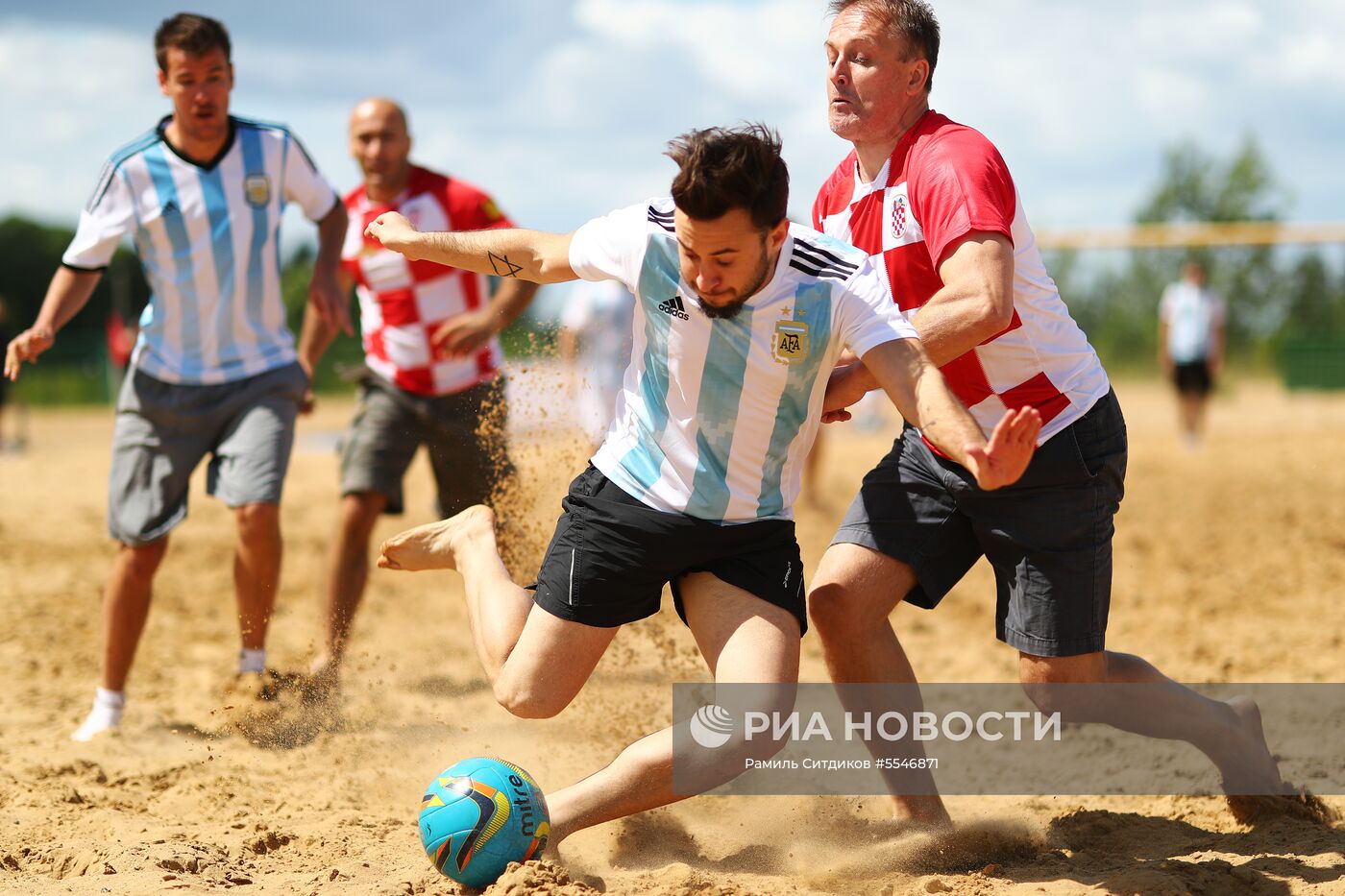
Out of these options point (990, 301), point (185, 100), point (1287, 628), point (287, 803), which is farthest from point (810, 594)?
point (1287, 628)

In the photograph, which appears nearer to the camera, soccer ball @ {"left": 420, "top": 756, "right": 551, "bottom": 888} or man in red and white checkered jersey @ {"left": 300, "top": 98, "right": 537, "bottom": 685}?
soccer ball @ {"left": 420, "top": 756, "right": 551, "bottom": 888}

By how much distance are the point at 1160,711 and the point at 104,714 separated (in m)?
3.81

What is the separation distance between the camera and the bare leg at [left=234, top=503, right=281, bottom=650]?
5094 millimetres

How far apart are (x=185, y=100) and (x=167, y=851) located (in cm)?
287

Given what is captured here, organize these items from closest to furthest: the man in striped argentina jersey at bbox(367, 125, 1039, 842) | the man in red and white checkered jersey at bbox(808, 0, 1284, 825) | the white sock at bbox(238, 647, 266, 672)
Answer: the man in striped argentina jersey at bbox(367, 125, 1039, 842) → the man in red and white checkered jersey at bbox(808, 0, 1284, 825) → the white sock at bbox(238, 647, 266, 672)

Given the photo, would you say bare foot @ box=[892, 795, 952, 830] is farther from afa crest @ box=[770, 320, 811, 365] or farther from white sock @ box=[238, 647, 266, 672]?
white sock @ box=[238, 647, 266, 672]

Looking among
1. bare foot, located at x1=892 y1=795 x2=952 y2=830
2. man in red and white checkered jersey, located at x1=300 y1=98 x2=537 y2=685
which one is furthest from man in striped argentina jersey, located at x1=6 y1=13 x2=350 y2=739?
bare foot, located at x1=892 y1=795 x2=952 y2=830

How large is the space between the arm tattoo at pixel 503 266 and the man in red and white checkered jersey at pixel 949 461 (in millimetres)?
920

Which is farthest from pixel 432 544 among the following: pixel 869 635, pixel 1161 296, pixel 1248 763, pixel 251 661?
pixel 1161 296

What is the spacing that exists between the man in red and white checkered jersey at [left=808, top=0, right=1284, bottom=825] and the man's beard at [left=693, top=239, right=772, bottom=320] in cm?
36

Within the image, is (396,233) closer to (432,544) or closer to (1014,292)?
(432,544)

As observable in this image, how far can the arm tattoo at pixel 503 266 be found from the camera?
11.8ft

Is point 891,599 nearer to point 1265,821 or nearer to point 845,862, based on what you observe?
point 845,862

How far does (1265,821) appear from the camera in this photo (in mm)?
3930
